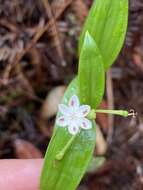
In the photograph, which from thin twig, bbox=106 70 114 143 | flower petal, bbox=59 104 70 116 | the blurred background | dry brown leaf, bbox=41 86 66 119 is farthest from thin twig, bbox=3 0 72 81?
flower petal, bbox=59 104 70 116

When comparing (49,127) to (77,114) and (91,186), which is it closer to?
(91,186)

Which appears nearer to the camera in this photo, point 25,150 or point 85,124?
point 85,124

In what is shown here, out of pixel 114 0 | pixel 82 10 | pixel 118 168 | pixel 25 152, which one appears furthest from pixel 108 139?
pixel 114 0

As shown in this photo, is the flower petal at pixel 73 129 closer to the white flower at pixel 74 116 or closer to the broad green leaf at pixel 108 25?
the white flower at pixel 74 116

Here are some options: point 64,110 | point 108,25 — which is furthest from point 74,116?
point 108,25

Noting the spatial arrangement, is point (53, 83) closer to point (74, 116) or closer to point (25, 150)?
point (25, 150)

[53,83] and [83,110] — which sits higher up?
[83,110]

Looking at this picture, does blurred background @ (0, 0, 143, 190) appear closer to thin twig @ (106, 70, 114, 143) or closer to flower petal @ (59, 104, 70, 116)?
thin twig @ (106, 70, 114, 143)
